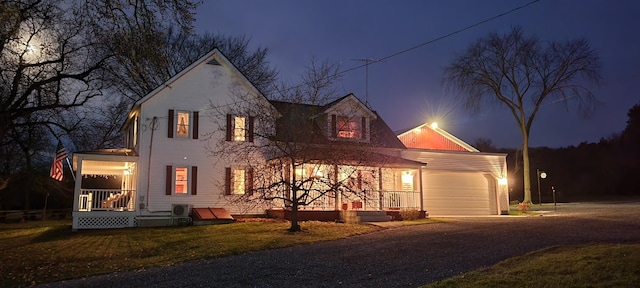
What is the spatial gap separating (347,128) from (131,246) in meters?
8.10

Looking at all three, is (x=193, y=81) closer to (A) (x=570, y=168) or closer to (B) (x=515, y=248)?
(B) (x=515, y=248)

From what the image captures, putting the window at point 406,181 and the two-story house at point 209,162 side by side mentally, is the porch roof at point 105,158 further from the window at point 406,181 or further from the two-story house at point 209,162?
the window at point 406,181

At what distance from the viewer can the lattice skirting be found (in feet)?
63.8

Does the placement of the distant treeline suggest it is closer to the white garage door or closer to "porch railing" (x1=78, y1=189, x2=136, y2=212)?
the white garage door

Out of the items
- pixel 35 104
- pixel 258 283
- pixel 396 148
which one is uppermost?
pixel 35 104

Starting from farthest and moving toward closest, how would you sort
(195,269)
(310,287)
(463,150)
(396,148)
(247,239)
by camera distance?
(463,150) < (396,148) < (247,239) < (195,269) < (310,287)

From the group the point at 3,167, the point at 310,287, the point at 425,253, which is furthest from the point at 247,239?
the point at 3,167

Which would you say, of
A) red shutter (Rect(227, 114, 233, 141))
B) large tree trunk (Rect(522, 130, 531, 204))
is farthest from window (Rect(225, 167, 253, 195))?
large tree trunk (Rect(522, 130, 531, 204))

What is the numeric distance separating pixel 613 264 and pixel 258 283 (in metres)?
5.98

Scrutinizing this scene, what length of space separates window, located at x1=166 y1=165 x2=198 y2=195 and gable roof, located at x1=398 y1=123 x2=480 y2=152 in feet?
35.5

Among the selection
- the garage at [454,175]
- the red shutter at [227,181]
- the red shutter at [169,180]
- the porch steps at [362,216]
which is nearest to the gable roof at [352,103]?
the garage at [454,175]

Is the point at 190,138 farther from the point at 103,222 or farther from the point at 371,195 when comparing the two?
the point at 371,195

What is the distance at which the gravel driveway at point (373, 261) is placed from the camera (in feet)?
28.7

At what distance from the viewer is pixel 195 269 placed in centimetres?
1014
